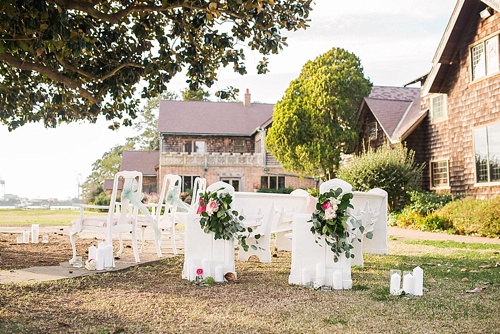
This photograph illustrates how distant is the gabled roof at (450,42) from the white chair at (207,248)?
13937 mm

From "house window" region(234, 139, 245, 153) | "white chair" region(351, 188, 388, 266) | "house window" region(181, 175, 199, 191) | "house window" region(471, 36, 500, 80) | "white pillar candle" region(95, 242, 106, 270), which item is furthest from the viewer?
"house window" region(234, 139, 245, 153)

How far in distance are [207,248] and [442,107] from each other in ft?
50.5

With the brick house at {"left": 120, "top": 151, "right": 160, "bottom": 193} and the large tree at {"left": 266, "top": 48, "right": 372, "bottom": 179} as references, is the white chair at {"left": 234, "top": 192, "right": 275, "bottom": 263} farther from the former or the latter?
the brick house at {"left": 120, "top": 151, "right": 160, "bottom": 193}

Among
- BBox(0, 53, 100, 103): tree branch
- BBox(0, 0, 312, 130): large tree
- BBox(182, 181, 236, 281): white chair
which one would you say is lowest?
BBox(182, 181, 236, 281): white chair

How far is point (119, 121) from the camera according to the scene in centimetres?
1130

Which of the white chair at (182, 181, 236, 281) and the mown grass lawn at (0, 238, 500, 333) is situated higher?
the white chair at (182, 181, 236, 281)

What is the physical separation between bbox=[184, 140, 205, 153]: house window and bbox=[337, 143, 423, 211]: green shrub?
18.2 m

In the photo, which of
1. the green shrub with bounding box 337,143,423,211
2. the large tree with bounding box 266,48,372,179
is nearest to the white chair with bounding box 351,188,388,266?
the green shrub with bounding box 337,143,423,211

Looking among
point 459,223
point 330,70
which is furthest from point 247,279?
point 330,70

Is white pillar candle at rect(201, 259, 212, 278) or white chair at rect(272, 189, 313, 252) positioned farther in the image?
white chair at rect(272, 189, 313, 252)

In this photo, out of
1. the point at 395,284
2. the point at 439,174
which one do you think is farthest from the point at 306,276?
the point at 439,174

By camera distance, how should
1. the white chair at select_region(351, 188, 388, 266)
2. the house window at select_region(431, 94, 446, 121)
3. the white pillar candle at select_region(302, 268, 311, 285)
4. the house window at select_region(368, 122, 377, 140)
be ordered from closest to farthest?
1. the white pillar candle at select_region(302, 268, 311, 285)
2. the white chair at select_region(351, 188, 388, 266)
3. the house window at select_region(431, 94, 446, 121)
4. the house window at select_region(368, 122, 377, 140)

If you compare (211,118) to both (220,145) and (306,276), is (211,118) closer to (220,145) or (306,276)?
(220,145)

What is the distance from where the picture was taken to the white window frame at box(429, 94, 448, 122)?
18625 millimetres
